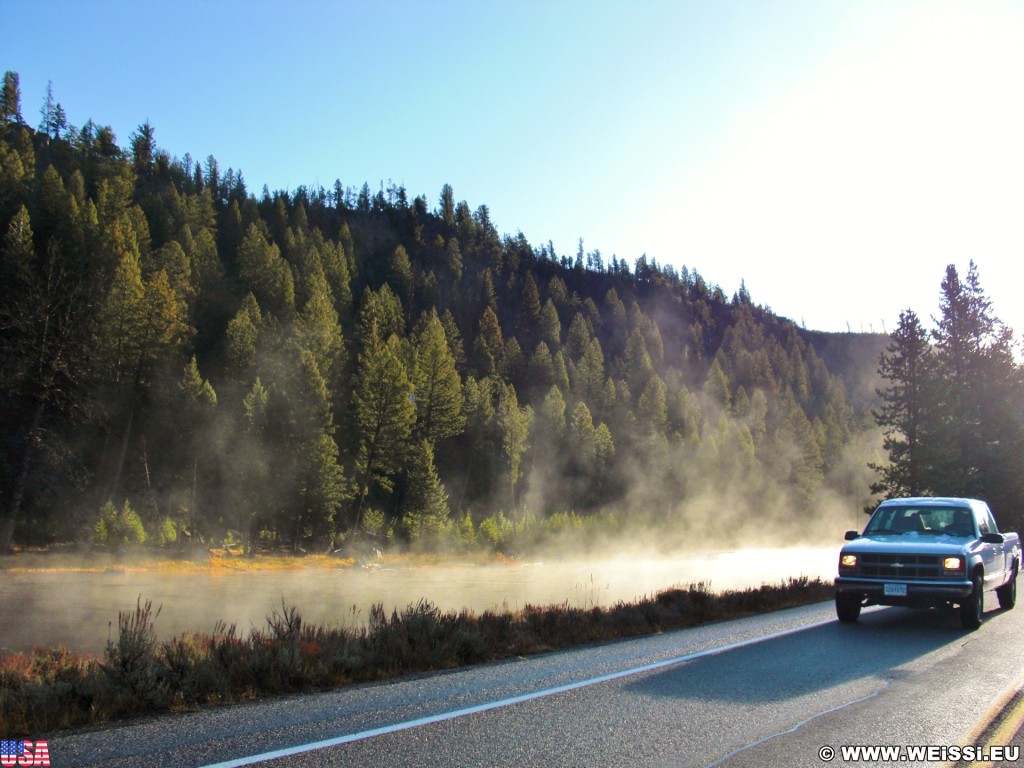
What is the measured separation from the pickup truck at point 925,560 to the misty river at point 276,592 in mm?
6986

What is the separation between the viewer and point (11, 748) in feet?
18.7

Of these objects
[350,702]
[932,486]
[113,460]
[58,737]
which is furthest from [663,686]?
[113,460]

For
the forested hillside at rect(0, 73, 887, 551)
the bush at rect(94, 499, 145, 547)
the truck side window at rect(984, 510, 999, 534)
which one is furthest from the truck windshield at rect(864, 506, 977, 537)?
the bush at rect(94, 499, 145, 547)

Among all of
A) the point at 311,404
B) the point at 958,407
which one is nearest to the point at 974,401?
the point at 958,407

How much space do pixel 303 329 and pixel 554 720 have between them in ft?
205

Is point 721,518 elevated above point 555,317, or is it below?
below

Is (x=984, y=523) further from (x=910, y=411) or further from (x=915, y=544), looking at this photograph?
(x=910, y=411)

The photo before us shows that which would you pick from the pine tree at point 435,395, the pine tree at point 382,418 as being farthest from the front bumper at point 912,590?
the pine tree at point 435,395

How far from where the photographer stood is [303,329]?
6550 cm

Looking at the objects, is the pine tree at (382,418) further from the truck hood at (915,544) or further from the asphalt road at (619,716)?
the asphalt road at (619,716)

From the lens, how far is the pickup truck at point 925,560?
12164 mm

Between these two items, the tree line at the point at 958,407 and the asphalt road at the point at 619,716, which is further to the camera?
the tree line at the point at 958,407

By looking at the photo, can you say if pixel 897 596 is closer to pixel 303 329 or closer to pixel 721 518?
pixel 303 329

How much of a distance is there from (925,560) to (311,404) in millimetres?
47873
